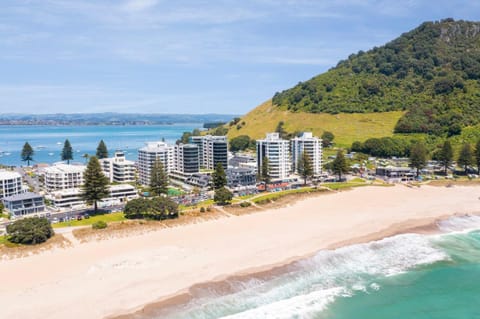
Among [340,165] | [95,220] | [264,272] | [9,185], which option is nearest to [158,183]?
[95,220]

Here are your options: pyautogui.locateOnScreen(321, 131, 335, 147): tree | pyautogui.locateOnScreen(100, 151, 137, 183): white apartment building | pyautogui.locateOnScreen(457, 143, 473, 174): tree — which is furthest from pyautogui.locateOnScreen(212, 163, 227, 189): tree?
pyautogui.locateOnScreen(321, 131, 335, 147): tree

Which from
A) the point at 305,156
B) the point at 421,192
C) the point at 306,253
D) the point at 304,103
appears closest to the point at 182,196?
the point at 305,156

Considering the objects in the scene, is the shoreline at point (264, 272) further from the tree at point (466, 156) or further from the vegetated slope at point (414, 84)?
the vegetated slope at point (414, 84)

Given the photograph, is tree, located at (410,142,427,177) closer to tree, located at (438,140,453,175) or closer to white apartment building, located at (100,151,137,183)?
tree, located at (438,140,453,175)

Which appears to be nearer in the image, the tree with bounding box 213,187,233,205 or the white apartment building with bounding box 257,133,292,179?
the tree with bounding box 213,187,233,205

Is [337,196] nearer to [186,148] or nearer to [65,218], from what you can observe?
[186,148]

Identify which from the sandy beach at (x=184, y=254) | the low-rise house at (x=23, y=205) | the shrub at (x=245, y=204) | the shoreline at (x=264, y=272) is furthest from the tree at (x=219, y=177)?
the shoreline at (x=264, y=272)

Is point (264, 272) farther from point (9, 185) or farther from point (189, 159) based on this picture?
point (189, 159)
